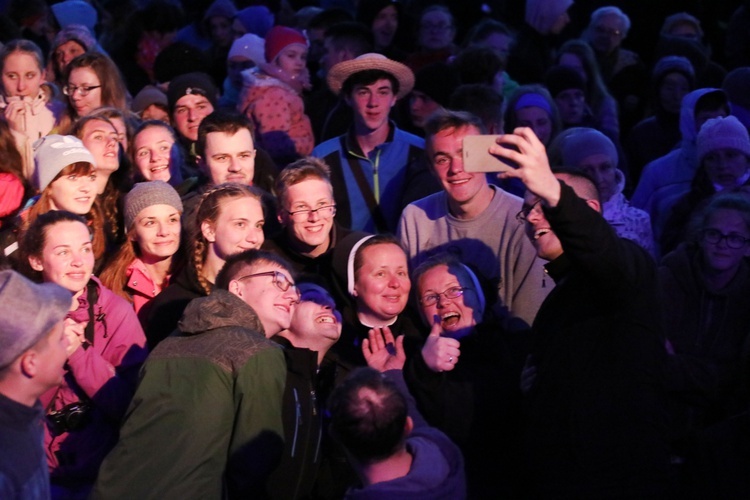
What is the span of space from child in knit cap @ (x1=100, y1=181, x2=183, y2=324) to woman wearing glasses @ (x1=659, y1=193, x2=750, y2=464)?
8.03 ft

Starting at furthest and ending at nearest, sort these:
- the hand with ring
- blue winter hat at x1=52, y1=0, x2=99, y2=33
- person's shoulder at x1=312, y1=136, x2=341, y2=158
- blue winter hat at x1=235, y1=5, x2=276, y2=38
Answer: blue winter hat at x1=235, y1=5, x2=276, y2=38 → blue winter hat at x1=52, y1=0, x2=99, y2=33 → person's shoulder at x1=312, y1=136, x2=341, y2=158 → the hand with ring

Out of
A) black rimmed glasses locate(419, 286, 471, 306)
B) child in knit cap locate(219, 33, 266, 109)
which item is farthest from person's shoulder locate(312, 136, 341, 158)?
black rimmed glasses locate(419, 286, 471, 306)

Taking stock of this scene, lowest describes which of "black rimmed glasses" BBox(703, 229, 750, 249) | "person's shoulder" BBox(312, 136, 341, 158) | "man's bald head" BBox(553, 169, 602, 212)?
"black rimmed glasses" BBox(703, 229, 750, 249)

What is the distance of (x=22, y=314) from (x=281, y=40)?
18.0 feet

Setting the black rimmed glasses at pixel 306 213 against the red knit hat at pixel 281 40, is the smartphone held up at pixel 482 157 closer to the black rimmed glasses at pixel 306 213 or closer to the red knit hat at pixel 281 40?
the black rimmed glasses at pixel 306 213

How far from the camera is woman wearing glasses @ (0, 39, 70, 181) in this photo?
24.3ft

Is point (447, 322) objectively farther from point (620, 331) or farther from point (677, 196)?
point (677, 196)

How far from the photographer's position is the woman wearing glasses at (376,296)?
17.7ft

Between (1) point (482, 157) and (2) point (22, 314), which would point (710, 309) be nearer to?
(1) point (482, 157)

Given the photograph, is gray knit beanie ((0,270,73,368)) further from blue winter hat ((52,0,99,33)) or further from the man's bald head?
blue winter hat ((52,0,99,33))

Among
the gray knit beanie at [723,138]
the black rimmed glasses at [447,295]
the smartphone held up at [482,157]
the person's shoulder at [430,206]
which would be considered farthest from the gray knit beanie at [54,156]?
the gray knit beanie at [723,138]

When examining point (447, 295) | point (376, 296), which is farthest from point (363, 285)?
point (447, 295)

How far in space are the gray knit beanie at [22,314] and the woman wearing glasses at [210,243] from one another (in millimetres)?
1851

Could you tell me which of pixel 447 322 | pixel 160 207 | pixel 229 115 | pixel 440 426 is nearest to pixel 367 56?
pixel 229 115
